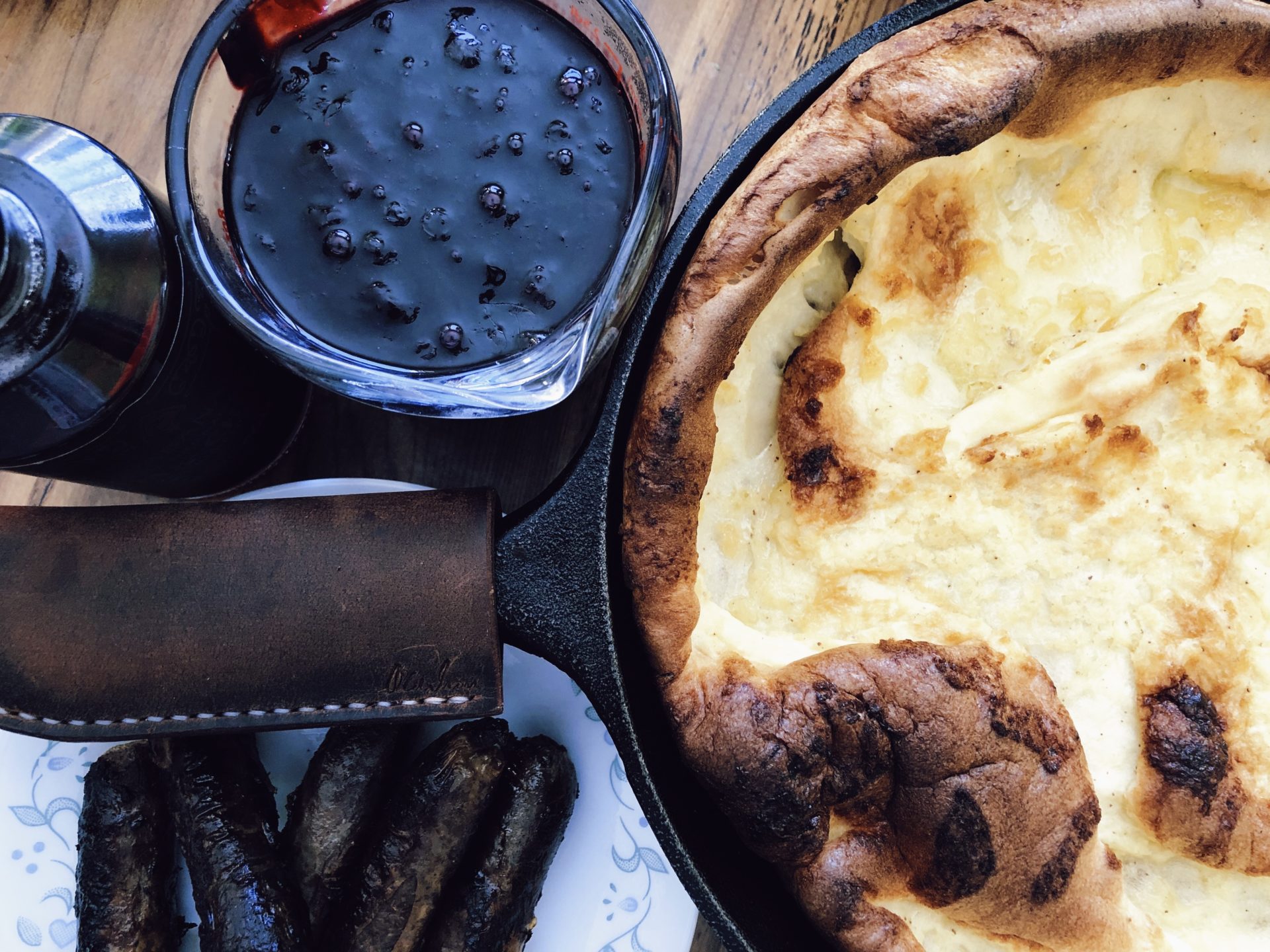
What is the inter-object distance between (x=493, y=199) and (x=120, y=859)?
5.11 feet

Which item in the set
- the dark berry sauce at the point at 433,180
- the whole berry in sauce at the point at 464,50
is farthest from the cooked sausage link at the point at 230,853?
the whole berry in sauce at the point at 464,50

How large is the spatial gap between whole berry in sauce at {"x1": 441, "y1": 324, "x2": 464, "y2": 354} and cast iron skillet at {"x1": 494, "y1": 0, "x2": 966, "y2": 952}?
256 mm

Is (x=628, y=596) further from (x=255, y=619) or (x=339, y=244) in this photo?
(x=339, y=244)

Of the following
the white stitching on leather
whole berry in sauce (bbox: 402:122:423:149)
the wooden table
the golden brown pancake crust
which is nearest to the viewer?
the golden brown pancake crust

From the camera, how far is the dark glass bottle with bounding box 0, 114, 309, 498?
1594 millimetres

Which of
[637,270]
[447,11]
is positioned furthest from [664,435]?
[447,11]

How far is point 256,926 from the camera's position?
211 cm

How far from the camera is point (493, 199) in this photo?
1682 millimetres

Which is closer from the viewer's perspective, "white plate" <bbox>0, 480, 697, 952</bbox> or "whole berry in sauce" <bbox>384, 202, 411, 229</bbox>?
"whole berry in sauce" <bbox>384, 202, 411, 229</bbox>

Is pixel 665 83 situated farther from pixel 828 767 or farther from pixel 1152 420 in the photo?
pixel 828 767

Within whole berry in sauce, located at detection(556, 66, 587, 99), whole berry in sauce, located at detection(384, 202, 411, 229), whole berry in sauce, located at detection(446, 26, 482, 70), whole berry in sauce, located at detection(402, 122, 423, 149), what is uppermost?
whole berry in sauce, located at detection(556, 66, 587, 99)

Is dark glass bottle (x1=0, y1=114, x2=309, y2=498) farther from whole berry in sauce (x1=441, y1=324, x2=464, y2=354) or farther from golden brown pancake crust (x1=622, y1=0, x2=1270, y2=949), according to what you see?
Answer: golden brown pancake crust (x1=622, y1=0, x2=1270, y2=949)

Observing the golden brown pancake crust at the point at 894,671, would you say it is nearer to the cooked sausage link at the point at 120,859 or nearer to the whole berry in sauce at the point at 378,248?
the whole berry in sauce at the point at 378,248

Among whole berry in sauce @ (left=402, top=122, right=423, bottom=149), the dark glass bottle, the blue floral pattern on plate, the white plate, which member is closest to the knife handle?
the dark glass bottle
